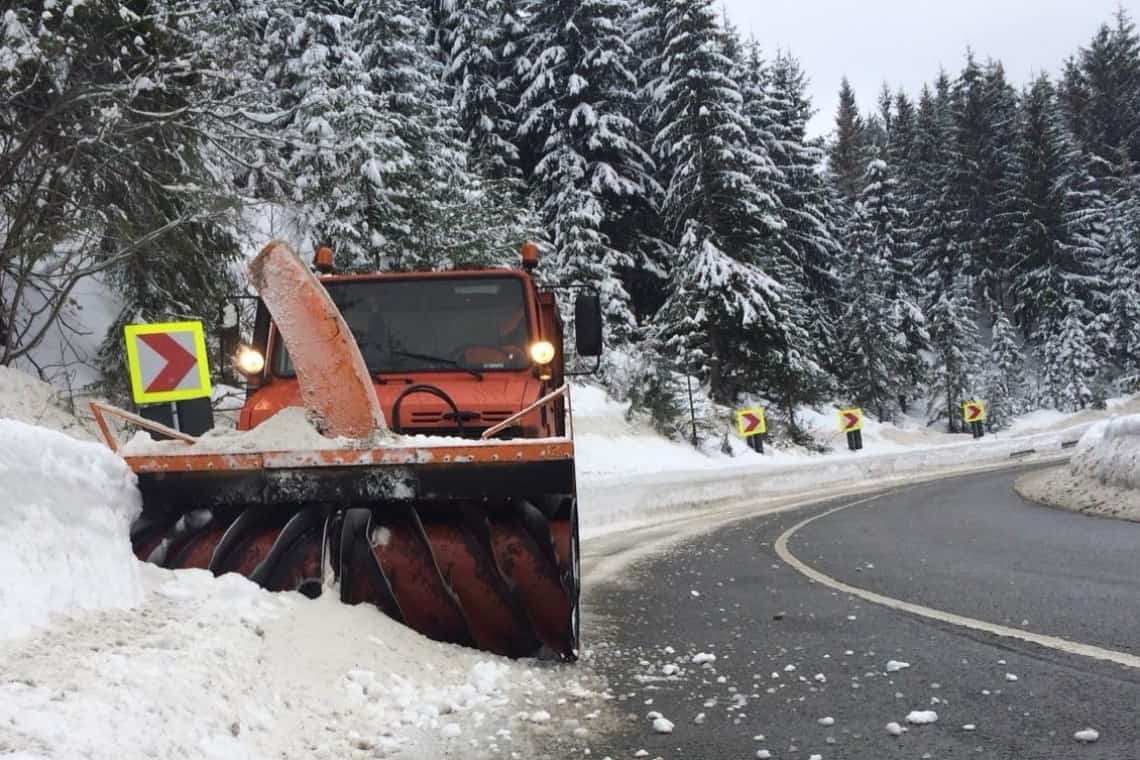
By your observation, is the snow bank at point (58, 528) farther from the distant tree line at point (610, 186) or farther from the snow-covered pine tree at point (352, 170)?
the snow-covered pine tree at point (352, 170)

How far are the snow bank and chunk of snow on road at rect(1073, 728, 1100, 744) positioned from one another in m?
3.46

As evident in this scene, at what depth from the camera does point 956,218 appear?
188 ft

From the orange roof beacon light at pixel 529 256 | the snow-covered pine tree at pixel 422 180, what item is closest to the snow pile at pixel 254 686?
the orange roof beacon light at pixel 529 256

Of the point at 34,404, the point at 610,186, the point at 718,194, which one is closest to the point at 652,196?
the point at 610,186

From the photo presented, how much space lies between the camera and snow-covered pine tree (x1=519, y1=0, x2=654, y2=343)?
27250mm

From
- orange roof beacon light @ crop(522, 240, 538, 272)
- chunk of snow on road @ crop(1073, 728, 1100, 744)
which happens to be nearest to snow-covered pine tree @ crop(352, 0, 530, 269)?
orange roof beacon light @ crop(522, 240, 538, 272)

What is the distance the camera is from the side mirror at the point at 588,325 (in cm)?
608

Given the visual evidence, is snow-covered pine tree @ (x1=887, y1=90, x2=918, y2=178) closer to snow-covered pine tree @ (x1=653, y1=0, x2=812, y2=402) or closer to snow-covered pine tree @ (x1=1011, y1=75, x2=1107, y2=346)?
snow-covered pine tree @ (x1=1011, y1=75, x2=1107, y2=346)

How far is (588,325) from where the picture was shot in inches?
240

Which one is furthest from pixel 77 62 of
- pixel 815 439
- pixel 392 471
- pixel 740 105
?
pixel 815 439

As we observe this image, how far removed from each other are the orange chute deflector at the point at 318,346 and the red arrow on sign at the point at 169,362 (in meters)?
2.37

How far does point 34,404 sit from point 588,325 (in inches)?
274

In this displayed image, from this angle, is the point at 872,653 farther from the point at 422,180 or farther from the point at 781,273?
the point at 781,273

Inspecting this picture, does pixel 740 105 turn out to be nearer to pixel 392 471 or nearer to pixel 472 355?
pixel 472 355
